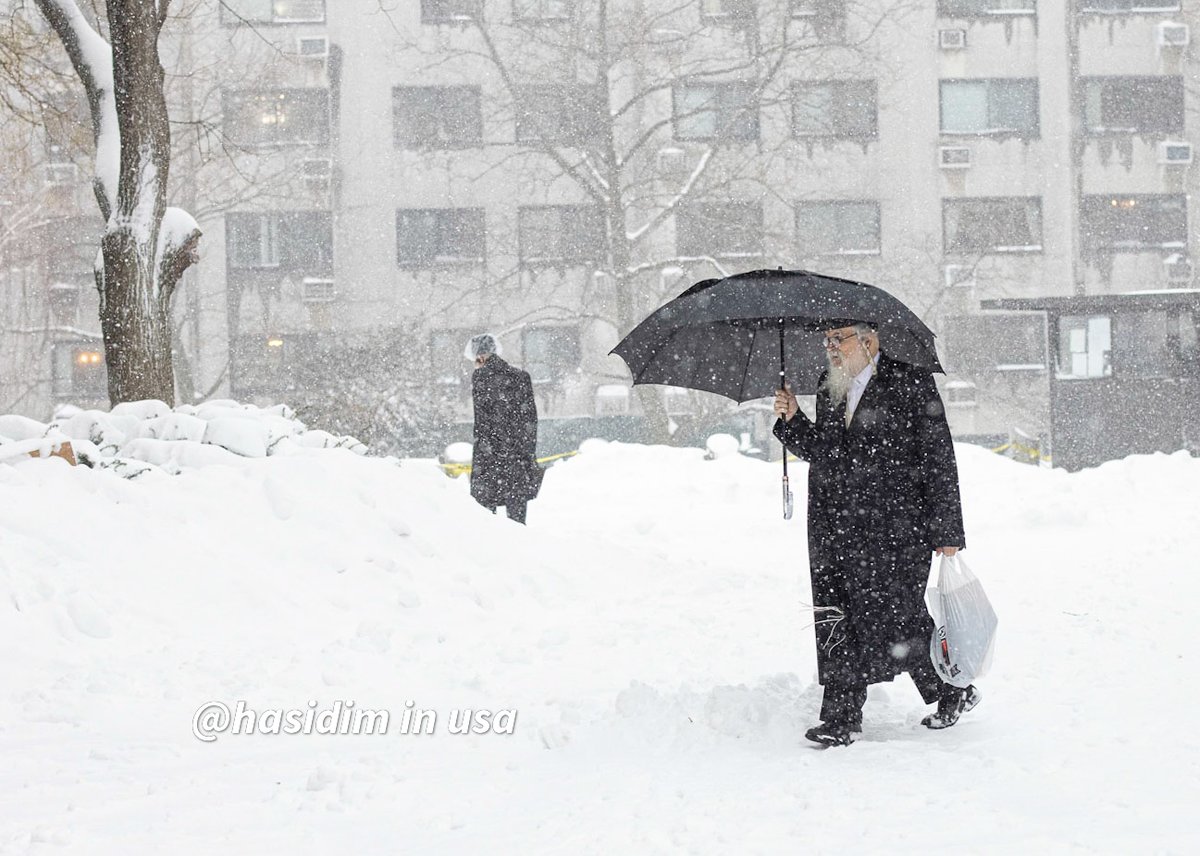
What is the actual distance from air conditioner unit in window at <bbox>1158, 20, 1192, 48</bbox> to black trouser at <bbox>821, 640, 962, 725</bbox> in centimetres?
3387

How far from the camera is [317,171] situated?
33.2m

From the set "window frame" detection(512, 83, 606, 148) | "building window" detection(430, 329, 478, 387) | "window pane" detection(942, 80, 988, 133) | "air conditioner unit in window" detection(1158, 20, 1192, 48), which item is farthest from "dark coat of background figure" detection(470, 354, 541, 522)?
"air conditioner unit in window" detection(1158, 20, 1192, 48)

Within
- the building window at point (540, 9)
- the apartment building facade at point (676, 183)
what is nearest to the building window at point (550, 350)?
the apartment building facade at point (676, 183)

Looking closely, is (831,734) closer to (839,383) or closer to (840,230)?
(839,383)

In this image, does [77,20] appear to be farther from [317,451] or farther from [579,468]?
[579,468]

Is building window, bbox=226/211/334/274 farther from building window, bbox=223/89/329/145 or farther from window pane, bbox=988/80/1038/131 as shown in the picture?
window pane, bbox=988/80/1038/131

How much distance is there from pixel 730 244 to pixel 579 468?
15109 millimetres

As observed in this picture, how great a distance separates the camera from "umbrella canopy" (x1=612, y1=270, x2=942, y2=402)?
5.13 meters

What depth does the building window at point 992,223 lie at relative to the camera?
113 ft

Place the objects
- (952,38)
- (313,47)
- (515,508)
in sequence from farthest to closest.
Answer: (952,38) → (313,47) → (515,508)

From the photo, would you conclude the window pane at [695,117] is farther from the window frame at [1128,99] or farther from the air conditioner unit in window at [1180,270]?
the air conditioner unit in window at [1180,270]

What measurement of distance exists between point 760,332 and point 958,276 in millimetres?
29069

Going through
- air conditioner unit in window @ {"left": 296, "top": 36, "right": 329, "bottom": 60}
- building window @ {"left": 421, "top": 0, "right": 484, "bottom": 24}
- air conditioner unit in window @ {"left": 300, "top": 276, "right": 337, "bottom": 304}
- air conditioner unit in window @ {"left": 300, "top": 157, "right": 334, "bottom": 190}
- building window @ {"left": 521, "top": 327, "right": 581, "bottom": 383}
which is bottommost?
building window @ {"left": 521, "top": 327, "right": 581, "bottom": 383}

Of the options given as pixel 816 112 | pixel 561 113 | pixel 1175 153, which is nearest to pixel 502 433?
pixel 561 113
